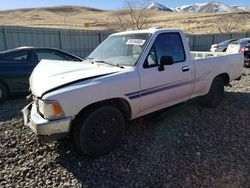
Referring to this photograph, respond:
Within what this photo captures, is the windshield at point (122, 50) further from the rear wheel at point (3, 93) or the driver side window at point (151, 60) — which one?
the rear wheel at point (3, 93)

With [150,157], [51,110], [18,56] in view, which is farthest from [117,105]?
[18,56]

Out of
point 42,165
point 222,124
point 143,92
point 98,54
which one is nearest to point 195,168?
point 143,92

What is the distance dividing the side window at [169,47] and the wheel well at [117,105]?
2.52 feet

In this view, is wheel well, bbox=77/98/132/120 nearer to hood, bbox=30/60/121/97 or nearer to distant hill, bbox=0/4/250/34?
hood, bbox=30/60/121/97

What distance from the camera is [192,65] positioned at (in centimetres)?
474

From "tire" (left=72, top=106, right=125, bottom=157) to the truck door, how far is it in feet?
1.84

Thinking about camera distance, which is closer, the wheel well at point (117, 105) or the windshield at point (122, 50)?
the wheel well at point (117, 105)

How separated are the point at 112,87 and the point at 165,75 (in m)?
1.12

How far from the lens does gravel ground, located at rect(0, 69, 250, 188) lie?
3109 millimetres

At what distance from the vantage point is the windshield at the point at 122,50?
403cm

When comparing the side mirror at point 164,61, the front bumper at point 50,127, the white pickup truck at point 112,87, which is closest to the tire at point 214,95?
the white pickup truck at point 112,87

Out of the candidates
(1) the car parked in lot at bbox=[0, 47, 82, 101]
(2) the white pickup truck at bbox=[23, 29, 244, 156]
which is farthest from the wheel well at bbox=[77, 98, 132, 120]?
(1) the car parked in lot at bbox=[0, 47, 82, 101]

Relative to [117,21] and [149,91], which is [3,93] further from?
[117,21]

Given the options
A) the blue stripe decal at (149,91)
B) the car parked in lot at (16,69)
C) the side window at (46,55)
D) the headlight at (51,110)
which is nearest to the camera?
the headlight at (51,110)
